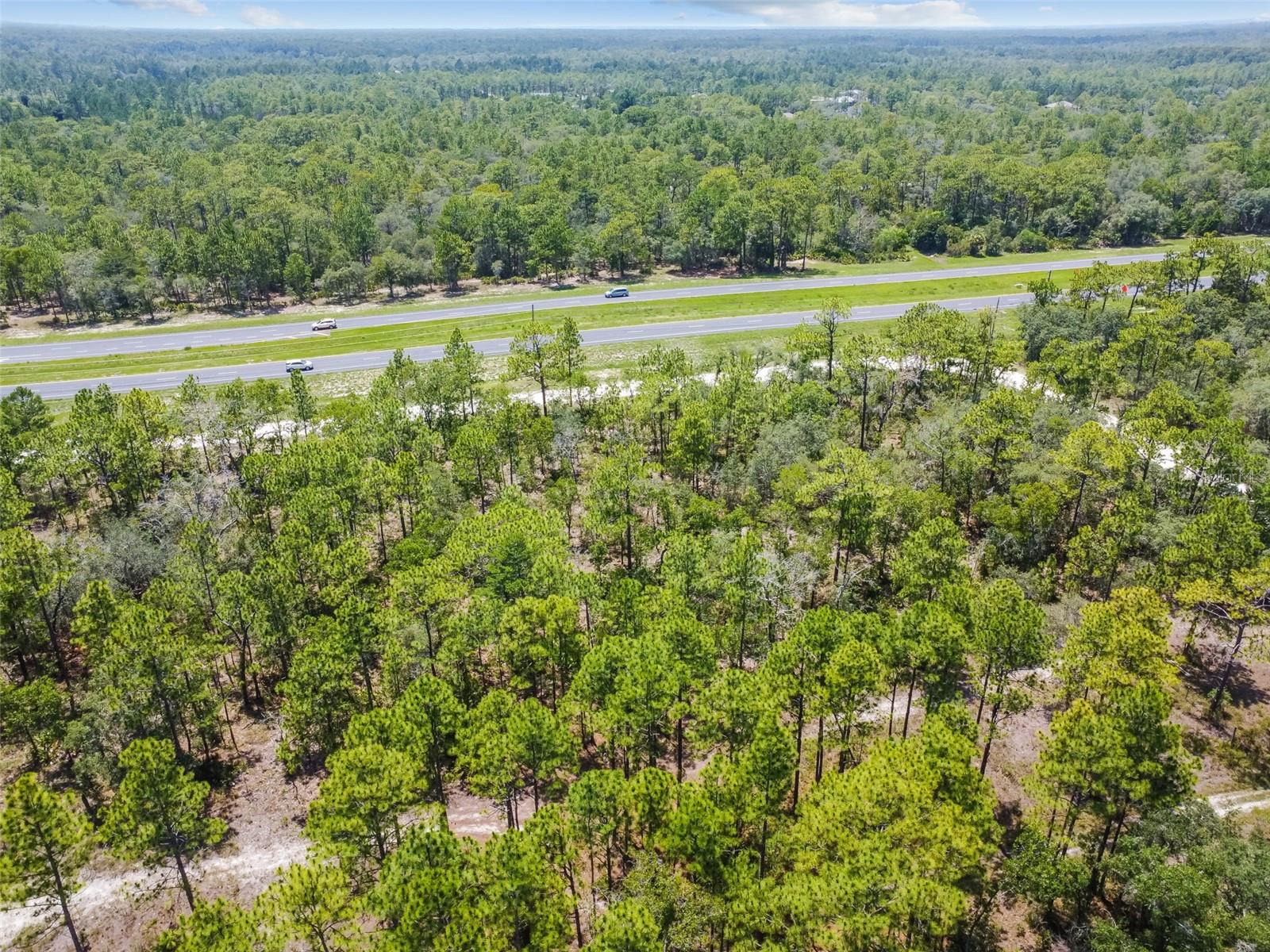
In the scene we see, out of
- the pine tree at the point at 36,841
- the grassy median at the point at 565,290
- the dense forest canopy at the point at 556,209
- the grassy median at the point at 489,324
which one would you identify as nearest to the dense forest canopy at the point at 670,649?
the pine tree at the point at 36,841

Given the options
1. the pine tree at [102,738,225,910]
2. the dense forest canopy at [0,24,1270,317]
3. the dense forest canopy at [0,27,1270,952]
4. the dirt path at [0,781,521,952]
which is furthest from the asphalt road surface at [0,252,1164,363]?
the pine tree at [102,738,225,910]

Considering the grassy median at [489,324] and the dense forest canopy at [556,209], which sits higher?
the dense forest canopy at [556,209]

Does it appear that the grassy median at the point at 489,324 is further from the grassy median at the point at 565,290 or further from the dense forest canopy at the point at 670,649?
the dense forest canopy at the point at 670,649

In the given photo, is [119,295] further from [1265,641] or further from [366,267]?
[1265,641]

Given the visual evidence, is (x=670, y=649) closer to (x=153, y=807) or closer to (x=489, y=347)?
(x=153, y=807)

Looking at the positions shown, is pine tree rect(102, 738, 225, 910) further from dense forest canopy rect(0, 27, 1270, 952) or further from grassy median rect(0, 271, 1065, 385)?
grassy median rect(0, 271, 1065, 385)

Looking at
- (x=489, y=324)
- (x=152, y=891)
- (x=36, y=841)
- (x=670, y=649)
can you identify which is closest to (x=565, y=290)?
(x=489, y=324)
